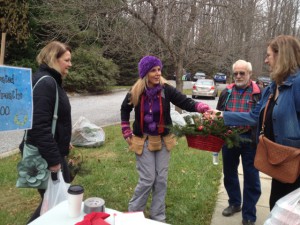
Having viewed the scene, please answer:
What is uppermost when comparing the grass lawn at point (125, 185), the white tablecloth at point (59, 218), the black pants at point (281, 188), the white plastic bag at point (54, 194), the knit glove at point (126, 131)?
the knit glove at point (126, 131)

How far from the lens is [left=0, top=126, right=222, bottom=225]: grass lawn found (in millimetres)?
4031

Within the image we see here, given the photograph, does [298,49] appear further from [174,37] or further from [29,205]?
[174,37]

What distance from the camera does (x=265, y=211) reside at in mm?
4156

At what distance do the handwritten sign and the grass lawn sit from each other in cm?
124

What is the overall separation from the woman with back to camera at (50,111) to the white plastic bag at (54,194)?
10 cm

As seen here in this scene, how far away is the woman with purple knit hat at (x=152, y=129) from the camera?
3.45 metres

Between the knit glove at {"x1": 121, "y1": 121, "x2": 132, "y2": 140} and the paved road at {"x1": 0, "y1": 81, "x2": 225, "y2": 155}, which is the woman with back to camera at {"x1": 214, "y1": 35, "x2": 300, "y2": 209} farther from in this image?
the paved road at {"x1": 0, "y1": 81, "x2": 225, "y2": 155}

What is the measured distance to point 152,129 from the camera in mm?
3436

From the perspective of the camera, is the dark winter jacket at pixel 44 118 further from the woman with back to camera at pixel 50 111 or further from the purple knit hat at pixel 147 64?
the purple knit hat at pixel 147 64

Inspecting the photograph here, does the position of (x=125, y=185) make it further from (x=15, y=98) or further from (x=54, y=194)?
(x=15, y=98)

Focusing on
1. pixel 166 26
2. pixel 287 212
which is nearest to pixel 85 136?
pixel 166 26

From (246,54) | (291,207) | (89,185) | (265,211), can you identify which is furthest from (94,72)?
(291,207)

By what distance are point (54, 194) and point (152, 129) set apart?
47.2 inches

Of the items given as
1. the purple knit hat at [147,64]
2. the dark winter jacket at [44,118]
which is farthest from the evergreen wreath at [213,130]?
the dark winter jacket at [44,118]
